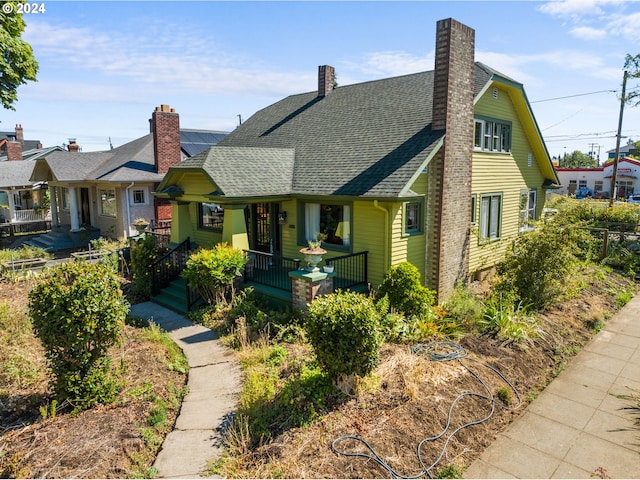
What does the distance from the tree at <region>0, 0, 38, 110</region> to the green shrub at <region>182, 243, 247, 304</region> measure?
8.97m

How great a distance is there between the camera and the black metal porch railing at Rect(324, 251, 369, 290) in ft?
36.0

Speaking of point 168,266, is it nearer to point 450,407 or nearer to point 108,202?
point 450,407

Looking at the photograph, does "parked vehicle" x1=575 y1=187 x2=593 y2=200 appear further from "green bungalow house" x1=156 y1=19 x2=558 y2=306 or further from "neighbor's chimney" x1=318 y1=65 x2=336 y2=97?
"neighbor's chimney" x1=318 y1=65 x2=336 y2=97

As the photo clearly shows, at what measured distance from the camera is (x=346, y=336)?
6070 millimetres

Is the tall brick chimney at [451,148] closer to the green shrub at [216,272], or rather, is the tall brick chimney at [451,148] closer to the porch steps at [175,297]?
the green shrub at [216,272]

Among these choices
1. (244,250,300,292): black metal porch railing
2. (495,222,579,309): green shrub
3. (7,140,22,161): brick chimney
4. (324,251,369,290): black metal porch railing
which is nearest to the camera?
(495,222,579,309): green shrub

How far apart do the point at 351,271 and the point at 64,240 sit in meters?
17.9

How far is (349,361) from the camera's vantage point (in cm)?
608

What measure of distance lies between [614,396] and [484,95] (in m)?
8.92

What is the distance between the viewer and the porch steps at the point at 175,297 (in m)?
11.6

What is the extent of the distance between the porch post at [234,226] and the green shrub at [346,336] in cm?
567

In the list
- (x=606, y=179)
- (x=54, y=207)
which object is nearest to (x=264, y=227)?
(x=54, y=207)

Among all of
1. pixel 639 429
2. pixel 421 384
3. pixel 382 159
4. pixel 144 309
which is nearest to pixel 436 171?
pixel 382 159

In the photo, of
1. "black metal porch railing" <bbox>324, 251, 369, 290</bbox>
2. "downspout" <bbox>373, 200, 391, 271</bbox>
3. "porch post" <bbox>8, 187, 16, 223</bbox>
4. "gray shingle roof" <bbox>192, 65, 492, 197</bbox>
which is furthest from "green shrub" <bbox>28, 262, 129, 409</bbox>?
"porch post" <bbox>8, 187, 16, 223</bbox>
